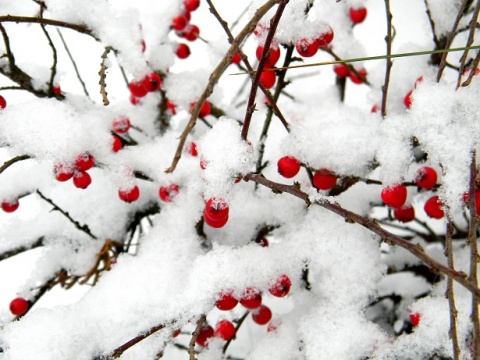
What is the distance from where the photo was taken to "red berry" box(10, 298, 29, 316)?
3.74ft

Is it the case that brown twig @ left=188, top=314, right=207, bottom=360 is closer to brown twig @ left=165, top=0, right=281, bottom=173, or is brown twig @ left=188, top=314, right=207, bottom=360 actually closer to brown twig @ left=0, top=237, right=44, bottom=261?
brown twig @ left=165, top=0, right=281, bottom=173

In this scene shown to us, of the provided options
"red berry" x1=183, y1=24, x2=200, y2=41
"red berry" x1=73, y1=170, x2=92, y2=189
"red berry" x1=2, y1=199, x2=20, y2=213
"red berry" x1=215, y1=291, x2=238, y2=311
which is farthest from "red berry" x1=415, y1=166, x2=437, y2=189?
"red berry" x1=2, y1=199, x2=20, y2=213

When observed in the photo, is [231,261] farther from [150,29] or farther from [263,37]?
[150,29]

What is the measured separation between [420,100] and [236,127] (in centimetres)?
34

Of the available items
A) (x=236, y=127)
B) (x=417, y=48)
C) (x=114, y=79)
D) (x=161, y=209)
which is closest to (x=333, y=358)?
(x=236, y=127)

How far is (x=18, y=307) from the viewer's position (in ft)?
3.74

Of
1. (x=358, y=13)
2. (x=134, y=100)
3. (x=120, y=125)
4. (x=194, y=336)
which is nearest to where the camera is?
(x=194, y=336)

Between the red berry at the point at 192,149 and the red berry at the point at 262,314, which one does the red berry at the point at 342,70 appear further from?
the red berry at the point at 262,314

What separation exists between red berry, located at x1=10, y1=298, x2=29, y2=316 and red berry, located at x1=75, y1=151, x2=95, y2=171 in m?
0.43

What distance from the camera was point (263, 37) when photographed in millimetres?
898

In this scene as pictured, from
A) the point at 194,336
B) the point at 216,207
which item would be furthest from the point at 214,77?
the point at 194,336

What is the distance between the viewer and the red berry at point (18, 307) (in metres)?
1.14

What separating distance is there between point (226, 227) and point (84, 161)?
36 cm

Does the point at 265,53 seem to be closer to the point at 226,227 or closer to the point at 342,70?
the point at 226,227
